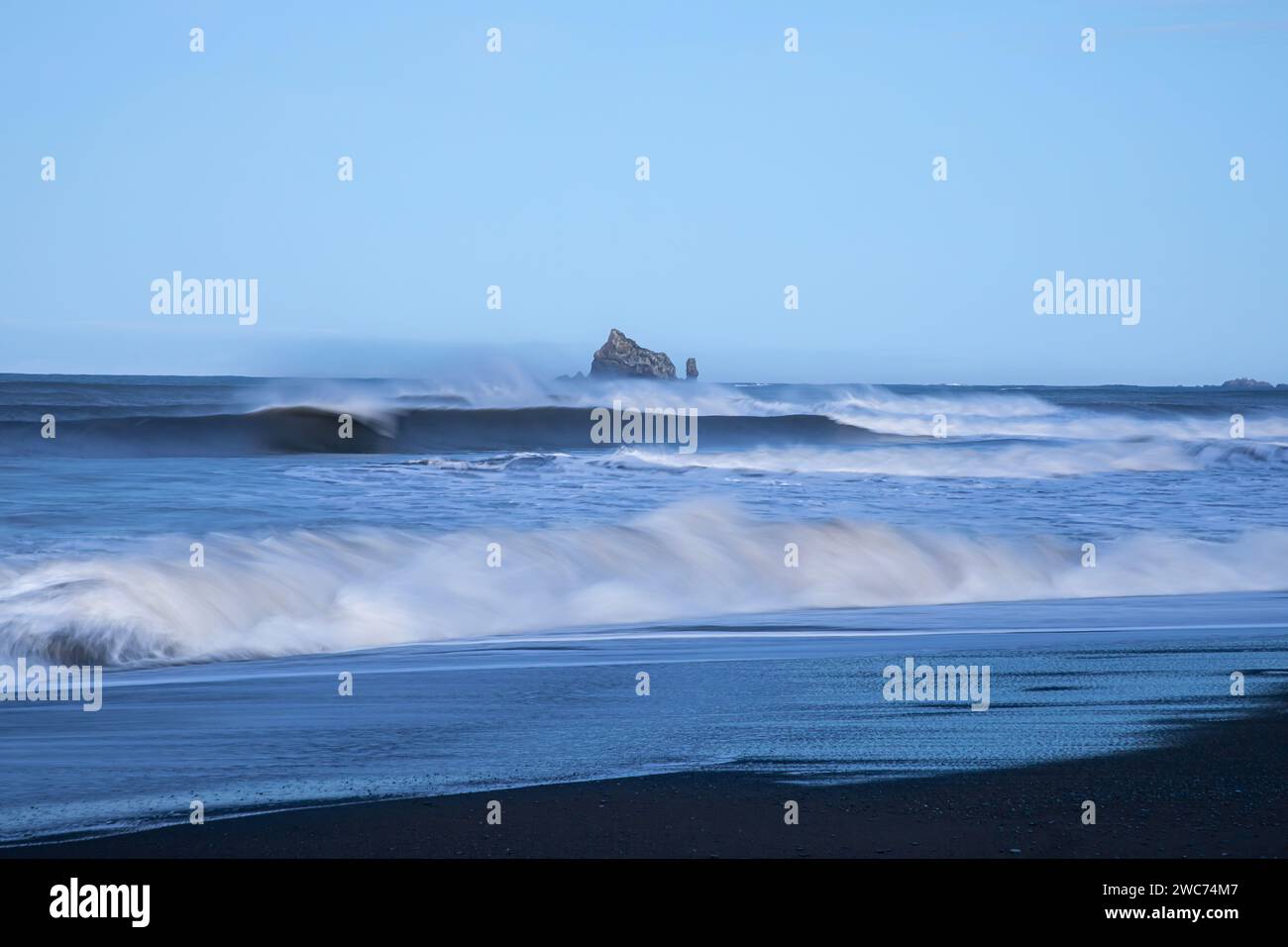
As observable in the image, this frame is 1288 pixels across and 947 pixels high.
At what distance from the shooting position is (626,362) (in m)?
63.1

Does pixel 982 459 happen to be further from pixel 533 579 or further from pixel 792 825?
pixel 792 825

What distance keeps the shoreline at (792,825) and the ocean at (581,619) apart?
0.20 meters

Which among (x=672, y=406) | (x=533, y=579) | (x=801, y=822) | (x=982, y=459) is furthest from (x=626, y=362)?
(x=801, y=822)

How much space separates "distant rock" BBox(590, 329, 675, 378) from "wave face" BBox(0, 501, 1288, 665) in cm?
4960

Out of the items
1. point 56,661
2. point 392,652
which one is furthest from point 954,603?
point 56,661

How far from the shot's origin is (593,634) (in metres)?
8.39

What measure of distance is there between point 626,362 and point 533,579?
53.5 meters

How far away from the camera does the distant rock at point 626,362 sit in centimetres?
6288

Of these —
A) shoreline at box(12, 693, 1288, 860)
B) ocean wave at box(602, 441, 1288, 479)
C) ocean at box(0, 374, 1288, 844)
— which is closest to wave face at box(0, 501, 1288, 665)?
ocean at box(0, 374, 1288, 844)

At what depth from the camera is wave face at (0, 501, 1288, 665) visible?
307 inches

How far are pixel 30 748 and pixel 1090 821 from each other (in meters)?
4.28

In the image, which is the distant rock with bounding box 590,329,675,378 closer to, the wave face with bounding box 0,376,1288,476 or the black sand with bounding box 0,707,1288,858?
the wave face with bounding box 0,376,1288,476

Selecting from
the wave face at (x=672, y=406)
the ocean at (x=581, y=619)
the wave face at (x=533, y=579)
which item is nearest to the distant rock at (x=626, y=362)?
the wave face at (x=672, y=406)
